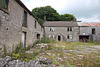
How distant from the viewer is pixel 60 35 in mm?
22203

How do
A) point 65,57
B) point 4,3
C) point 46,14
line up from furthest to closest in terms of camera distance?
point 46,14, point 65,57, point 4,3

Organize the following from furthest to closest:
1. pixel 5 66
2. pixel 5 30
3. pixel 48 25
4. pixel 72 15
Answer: pixel 72 15 < pixel 48 25 < pixel 5 30 < pixel 5 66

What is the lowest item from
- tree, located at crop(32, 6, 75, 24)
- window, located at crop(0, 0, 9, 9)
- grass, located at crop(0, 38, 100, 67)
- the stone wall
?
grass, located at crop(0, 38, 100, 67)

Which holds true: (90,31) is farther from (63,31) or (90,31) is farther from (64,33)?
(63,31)

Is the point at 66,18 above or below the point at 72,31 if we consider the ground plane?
above

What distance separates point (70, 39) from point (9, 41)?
1959 cm

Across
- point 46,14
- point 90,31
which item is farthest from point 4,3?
point 46,14

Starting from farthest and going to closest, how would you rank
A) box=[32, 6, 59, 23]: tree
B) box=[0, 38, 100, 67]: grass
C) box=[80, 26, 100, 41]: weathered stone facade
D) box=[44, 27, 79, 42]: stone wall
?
box=[32, 6, 59, 23]: tree → box=[44, 27, 79, 42]: stone wall → box=[80, 26, 100, 41]: weathered stone facade → box=[0, 38, 100, 67]: grass

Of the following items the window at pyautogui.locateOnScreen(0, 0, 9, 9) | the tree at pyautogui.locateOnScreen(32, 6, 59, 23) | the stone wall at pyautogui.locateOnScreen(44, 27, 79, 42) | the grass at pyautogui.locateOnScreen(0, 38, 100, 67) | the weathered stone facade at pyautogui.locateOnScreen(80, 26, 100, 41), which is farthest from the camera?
the tree at pyautogui.locateOnScreen(32, 6, 59, 23)

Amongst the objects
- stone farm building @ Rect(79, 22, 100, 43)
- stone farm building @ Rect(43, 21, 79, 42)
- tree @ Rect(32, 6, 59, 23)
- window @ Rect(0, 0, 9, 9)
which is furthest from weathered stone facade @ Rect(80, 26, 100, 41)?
window @ Rect(0, 0, 9, 9)

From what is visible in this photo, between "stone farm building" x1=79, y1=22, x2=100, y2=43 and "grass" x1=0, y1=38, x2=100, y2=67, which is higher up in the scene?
"stone farm building" x1=79, y1=22, x2=100, y2=43

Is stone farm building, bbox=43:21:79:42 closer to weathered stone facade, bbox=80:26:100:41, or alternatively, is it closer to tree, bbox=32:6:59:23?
weathered stone facade, bbox=80:26:100:41

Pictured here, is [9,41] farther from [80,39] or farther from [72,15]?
[72,15]

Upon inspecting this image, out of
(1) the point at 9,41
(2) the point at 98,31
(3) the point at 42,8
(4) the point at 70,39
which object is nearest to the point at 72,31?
(4) the point at 70,39
